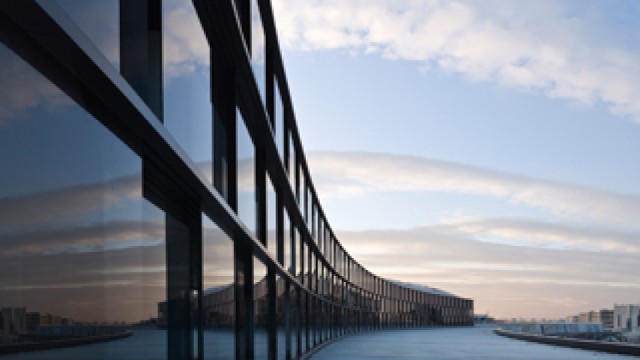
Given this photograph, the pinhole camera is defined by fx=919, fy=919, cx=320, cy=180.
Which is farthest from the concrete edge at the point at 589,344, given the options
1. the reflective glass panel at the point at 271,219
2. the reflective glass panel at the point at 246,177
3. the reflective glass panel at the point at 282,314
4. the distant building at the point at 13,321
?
the distant building at the point at 13,321

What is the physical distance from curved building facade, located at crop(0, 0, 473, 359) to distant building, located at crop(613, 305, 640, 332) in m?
22.3

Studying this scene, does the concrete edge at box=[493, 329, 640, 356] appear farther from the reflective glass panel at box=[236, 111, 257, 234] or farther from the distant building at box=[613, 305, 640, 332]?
the reflective glass panel at box=[236, 111, 257, 234]

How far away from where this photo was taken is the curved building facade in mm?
2820

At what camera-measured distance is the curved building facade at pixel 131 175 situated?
2820 mm

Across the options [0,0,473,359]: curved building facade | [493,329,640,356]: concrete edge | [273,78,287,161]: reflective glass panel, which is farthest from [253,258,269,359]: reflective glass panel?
[493,329,640,356]: concrete edge

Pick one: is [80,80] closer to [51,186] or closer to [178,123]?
[51,186]

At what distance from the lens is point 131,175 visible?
14.0 ft

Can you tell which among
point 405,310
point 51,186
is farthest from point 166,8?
point 405,310

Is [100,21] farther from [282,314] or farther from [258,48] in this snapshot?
[282,314]

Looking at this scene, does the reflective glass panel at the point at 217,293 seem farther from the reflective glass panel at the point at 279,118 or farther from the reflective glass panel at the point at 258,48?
the reflective glass panel at the point at 279,118

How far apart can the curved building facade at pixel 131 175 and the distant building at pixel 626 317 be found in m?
22.3

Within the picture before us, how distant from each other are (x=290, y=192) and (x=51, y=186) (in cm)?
1325

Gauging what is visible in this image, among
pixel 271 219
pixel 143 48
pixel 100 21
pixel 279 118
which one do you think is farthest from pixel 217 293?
pixel 279 118

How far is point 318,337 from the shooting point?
89.1ft
